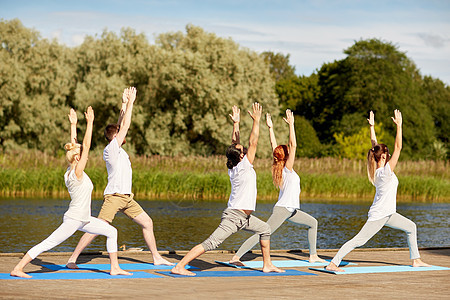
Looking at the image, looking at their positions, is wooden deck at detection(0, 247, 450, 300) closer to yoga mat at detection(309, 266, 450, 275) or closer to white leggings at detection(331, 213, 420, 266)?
yoga mat at detection(309, 266, 450, 275)

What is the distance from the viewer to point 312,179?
30.2 meters

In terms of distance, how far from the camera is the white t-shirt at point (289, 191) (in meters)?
10.3

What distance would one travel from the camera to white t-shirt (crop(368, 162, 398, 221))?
390 inches

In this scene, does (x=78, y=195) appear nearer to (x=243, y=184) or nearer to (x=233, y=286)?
(x=243, y=184)

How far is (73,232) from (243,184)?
215 centimetres

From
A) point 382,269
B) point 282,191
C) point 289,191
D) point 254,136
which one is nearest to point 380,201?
point 382,269

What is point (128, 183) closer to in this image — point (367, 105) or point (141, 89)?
point (141, 89)

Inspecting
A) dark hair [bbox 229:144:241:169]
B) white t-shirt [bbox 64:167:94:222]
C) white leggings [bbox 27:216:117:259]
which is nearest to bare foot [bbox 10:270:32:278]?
white leggings [bbox 27:216:117:259]

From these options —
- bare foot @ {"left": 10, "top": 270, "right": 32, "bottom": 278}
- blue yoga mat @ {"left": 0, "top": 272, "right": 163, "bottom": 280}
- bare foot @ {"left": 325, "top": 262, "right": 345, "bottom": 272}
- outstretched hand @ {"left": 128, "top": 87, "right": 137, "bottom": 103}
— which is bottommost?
blue yoga mat @ {"left": 0, "top": 272, "right": 163, "bottom": 280}

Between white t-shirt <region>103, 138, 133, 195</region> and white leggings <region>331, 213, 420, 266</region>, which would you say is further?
white leggings <region>331, 213, 420, 266</region>

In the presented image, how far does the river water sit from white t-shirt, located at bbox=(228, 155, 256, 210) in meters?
5.87

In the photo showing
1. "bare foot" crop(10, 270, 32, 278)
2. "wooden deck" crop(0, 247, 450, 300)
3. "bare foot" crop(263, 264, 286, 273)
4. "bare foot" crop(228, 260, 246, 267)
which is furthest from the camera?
"bare foot" crop(228, 260, 246, 267)

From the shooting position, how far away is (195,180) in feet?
92.8

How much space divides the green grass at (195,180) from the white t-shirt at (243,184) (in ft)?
60.0
